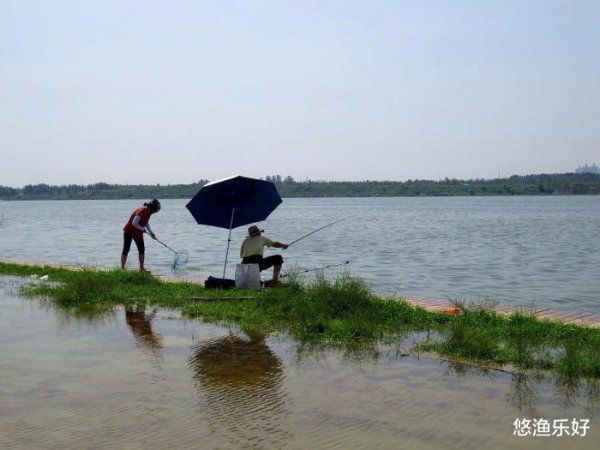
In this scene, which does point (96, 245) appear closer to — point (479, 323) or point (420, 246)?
point (420, 246)

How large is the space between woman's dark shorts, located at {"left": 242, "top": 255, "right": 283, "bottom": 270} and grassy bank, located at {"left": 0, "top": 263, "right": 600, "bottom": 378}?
0.81 meters

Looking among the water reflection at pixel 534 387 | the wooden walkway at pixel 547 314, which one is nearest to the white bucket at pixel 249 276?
the wooden walkway at pixel 547 314

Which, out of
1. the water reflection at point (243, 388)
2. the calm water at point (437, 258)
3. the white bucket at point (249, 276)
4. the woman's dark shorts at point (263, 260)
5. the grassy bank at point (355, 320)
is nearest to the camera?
the water reflection at point (243, 388)

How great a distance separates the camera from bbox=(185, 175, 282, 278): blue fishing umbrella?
1167cm

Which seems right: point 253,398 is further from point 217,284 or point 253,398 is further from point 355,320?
point 217,284

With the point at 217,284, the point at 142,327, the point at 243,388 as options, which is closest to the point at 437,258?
the point at 217,284

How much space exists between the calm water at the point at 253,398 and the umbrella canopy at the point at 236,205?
434cm

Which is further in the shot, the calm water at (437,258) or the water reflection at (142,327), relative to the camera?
the calm water at (437,258)

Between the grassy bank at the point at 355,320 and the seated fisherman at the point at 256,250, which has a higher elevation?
the seated fisherman at the point at 256,250

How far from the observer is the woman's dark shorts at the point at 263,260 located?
1134 centimetres

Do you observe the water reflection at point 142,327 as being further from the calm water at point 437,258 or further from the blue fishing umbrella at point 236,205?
the calm water at point 437,258

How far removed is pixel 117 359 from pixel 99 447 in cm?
236

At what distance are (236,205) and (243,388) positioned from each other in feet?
20.8

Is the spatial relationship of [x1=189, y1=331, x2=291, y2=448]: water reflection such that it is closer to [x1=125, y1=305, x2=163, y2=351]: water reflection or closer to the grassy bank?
[x1=125, y1=305, x2=163, y2=351]: water reflection
